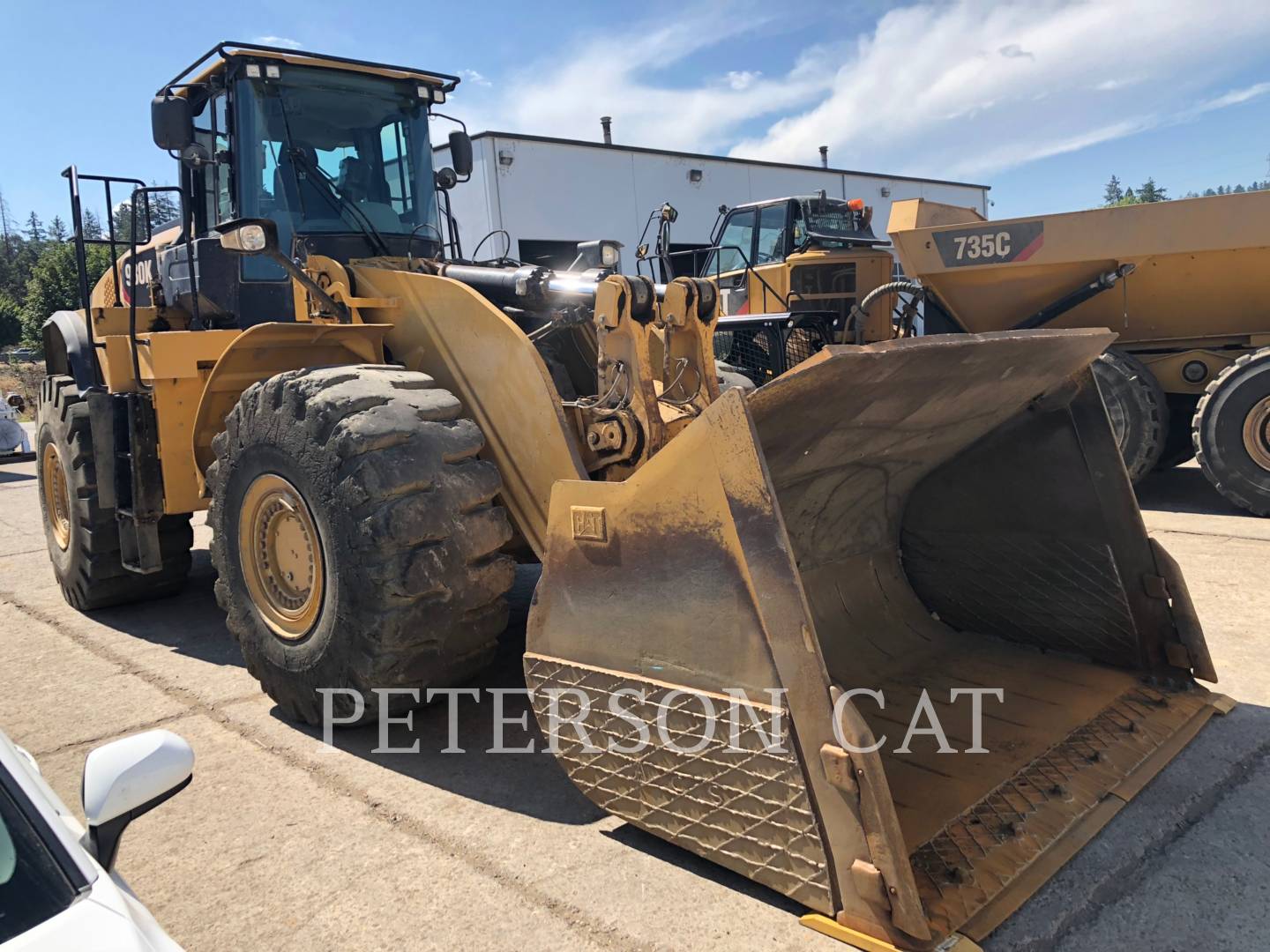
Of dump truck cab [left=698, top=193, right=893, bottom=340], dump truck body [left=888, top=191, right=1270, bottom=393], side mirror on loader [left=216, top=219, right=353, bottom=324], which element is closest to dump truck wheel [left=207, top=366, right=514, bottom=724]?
side mirror on loader [left=216, top=219, right=353, bottom=324]

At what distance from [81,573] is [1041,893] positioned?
580 cm

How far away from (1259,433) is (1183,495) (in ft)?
4.25

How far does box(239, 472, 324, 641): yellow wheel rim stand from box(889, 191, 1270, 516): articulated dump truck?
661cm

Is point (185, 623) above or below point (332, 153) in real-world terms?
below

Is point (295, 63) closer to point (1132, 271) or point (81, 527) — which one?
point (81, 527)

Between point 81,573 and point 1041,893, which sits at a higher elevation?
point 81,573

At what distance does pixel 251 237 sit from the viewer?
13.6ft

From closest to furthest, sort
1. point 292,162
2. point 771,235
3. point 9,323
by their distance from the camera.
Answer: point 292,162 < point 771,235 < point 9,323

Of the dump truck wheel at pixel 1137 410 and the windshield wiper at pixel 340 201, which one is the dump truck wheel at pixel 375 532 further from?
the dump truck wheel at pixel 1137 410

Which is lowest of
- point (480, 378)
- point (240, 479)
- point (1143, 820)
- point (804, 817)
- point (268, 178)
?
point (1143, 820)

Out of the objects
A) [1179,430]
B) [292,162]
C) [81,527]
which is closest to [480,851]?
[292,162]

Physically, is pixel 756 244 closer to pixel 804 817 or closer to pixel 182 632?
pixel 182 632

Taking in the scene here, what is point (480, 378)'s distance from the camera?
157 inches

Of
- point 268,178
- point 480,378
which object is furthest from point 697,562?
point 268,178
